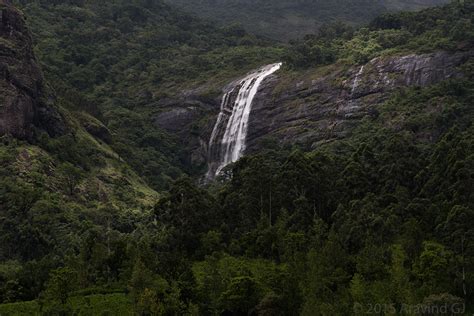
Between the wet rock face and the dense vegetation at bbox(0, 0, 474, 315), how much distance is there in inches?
107

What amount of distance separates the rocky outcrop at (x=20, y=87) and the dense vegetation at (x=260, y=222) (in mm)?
2446

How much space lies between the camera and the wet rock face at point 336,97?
78.4 m

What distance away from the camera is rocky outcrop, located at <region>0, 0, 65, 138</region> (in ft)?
223

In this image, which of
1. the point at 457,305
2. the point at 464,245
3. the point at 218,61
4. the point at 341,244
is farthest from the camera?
the point at 218,61

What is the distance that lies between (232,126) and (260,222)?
39380 millimetres

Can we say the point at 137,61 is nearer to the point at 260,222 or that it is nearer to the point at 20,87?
the point at 20,87

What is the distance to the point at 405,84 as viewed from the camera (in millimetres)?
79688

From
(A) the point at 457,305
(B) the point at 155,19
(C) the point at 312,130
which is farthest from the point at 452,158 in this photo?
(B) the point at 155,19

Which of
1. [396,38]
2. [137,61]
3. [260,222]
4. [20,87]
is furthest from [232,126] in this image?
[260,222]

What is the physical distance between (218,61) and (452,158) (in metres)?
71.5

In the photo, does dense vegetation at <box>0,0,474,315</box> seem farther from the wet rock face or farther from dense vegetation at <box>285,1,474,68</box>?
the wet rock face

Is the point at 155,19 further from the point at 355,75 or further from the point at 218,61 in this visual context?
the point at 355,75

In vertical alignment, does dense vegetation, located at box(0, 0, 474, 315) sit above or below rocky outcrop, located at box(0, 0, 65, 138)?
below

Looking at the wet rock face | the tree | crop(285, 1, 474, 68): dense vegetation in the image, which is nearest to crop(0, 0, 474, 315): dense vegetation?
the tree
